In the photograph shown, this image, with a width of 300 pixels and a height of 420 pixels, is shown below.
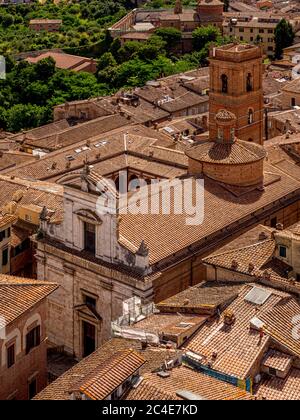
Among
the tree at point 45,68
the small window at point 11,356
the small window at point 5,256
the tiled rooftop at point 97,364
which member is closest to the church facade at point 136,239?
the small window at point 5,256

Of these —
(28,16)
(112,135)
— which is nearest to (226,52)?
(112,135)

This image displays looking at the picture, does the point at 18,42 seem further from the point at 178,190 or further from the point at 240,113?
the point at 178,190

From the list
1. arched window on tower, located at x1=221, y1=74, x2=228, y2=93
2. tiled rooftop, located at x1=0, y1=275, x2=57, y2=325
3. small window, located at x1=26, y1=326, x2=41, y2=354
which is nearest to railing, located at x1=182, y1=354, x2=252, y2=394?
tiled rooftop, located at x1=0, y1=275, x2=57, y2=325

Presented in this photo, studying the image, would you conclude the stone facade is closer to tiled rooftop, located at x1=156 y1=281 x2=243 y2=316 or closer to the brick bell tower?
tiled rooftop, located at x1=156 y1=281 x2=243 y2=316

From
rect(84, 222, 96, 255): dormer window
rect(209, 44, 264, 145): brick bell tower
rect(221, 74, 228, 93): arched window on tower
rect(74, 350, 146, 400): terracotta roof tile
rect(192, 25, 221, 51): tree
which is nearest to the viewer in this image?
rect(74, 350, 146, 400): terracotta roof tile

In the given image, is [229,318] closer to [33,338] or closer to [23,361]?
[33,338]
